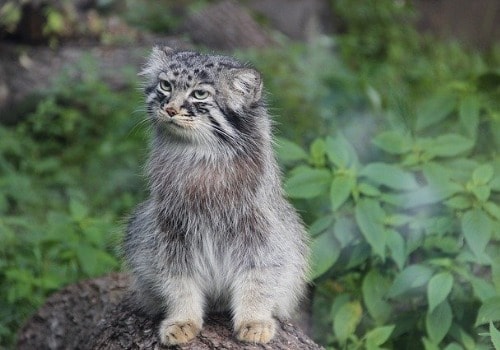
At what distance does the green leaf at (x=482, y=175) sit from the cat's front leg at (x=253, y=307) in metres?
1.50

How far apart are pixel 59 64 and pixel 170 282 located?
17.3ft

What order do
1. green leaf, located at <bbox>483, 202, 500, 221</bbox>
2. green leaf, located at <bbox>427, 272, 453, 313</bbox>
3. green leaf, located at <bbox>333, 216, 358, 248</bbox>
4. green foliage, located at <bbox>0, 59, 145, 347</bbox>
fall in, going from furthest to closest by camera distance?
green foliage, located at <bbox>0, 59, 145, 347</bbox> < green leaf, located at <bbox>333, 216, 358, 248</bbox> < green leaf, located at <bbox>483, 202, 500, 221</bbox> < green leaf, located at <bbox>427, 272, 453, 313</bbox>

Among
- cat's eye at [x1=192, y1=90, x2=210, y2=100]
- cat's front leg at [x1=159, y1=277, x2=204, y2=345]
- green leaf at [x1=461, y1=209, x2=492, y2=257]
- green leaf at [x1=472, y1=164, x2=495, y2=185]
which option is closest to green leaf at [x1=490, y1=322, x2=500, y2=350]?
green leaf at [x1=461, y1=209, x2=492, y2=257]

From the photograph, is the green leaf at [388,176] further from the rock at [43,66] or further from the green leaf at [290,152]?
the rock at [43,66]

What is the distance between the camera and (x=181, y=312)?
15.8ft

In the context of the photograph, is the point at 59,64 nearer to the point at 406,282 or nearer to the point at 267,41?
the point at 267,41

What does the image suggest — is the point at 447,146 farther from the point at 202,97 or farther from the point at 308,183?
the point at 202,97

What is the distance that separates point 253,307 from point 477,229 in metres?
1.40

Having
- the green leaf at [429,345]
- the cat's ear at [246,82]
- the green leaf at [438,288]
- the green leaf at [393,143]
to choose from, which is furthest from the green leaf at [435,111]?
the cat's ear at [246,82]

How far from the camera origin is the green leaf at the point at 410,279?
5562 mm

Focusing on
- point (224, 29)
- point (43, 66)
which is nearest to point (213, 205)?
point (43, 66)

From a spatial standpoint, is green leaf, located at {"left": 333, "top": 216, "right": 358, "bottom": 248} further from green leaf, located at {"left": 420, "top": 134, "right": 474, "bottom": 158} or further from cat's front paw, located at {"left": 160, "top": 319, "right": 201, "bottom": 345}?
cat's front paw, located at {"left": 160, "top": 319, "right": 201, "bottom": 345}

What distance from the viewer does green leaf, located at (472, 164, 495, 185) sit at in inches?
223

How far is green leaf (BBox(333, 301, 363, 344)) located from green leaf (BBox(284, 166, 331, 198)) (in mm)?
700
